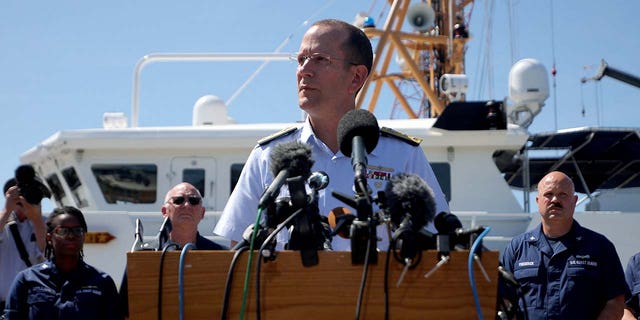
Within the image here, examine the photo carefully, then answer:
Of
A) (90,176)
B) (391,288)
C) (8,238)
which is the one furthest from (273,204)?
(90,176)

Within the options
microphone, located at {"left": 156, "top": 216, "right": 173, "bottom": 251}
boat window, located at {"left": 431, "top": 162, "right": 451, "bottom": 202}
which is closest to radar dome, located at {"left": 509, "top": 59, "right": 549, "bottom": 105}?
boat window, located at {"left": 431, "top": 162, "right": 451, "bottom": 202}

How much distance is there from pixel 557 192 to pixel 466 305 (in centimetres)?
320

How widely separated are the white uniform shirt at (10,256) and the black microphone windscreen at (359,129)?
352 centimetres

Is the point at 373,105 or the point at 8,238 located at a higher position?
the point at 373,105

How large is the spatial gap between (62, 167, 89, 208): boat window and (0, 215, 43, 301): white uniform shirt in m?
4.05

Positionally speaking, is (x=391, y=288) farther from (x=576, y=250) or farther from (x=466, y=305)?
(x=576, y=250)

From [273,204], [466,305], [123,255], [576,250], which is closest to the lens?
[466,305]

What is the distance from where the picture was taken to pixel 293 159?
6.31 ft

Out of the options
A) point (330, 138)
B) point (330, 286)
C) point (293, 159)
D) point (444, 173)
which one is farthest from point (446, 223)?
point (444, 173)

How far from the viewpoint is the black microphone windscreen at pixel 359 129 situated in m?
1.93

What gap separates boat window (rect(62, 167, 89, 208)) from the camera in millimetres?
8969

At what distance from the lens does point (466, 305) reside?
1703mm

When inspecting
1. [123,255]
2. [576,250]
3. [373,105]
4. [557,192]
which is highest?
[373,105]

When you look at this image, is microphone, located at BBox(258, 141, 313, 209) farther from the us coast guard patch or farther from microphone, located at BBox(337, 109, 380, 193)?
the us coast guard patch
